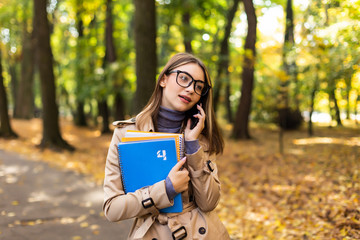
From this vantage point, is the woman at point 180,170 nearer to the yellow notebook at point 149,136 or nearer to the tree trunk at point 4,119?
the yellow notebook at point 149,136

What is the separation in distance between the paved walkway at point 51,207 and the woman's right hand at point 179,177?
10.8ft

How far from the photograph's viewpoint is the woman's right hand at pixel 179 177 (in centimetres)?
186

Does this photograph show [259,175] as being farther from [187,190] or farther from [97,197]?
[187,190]

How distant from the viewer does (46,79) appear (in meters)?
→ 11.4

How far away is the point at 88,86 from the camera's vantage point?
663 inches

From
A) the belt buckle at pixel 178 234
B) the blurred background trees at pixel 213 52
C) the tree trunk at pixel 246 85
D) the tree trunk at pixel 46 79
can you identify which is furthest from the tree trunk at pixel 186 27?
the belt buckle at pixel 178 234

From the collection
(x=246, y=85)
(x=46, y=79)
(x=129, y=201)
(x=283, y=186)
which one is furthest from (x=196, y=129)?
(x=246, y=85)

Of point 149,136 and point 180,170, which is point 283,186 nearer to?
point 180,170

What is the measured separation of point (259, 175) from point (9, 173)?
6950mm

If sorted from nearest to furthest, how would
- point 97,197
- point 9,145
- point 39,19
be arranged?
point 97,197
point 39,19
point 9,145

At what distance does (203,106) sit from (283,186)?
5734 millimetres

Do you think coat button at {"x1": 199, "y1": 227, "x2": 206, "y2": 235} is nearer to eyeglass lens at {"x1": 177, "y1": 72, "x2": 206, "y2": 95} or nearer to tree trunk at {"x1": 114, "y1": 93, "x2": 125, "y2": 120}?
eyeglass lens at {"x1": 177, "y1": 72, "x2": 206, "y2": 95}

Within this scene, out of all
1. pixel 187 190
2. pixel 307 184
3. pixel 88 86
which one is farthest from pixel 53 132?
pixel 187 190

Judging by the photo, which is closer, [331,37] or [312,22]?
[331,37]
